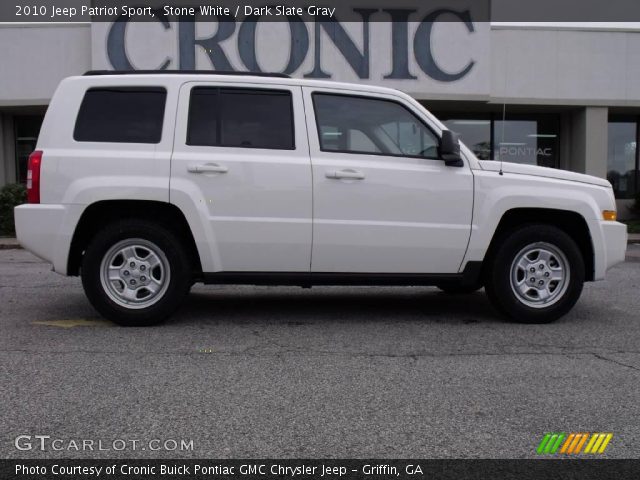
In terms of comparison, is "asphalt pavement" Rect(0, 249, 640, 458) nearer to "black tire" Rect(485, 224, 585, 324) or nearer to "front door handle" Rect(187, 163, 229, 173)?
"black tire" Rect(485, 224, 585, 324)

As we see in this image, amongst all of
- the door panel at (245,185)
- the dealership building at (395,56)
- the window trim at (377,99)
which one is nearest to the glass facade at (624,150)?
the dealership building at (395,56)

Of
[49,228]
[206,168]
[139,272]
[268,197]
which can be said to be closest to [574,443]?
[268,197]

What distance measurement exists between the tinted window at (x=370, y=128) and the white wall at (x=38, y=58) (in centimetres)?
1307

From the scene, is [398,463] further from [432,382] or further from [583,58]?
[583,58]

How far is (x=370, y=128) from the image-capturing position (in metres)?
5.58

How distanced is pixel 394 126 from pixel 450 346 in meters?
1.98

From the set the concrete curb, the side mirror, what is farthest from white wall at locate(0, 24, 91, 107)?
the side mirror

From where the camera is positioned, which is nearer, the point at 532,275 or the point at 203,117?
the point at 203,117

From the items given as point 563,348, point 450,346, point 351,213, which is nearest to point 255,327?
point 351,213

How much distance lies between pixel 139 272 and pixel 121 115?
53.0 inches

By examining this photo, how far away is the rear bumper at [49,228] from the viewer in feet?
17.2

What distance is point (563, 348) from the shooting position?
16.2ft

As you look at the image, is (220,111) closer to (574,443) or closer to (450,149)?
(450,149)

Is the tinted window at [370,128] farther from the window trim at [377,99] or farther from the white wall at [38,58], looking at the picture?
the white wall at [38,58]
